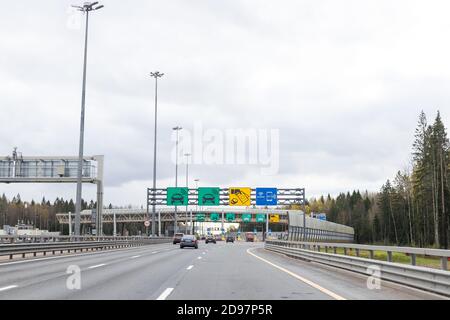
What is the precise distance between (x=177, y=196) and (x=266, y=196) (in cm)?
1200

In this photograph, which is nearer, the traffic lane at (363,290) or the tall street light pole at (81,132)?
the traffic lane at (363,290)

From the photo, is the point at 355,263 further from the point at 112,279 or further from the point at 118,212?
the point at 118,212

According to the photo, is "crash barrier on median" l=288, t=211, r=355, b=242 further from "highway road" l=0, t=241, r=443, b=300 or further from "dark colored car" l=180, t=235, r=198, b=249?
"highway road" l=0, t=241, r=443, b=300

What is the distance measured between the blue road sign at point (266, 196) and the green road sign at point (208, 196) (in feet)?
18.1

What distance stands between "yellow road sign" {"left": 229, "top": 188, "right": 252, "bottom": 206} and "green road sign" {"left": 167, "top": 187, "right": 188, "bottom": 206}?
6.70 m

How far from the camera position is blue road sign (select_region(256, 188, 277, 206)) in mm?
60594

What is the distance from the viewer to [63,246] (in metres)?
35.7

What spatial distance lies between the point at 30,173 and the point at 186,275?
45140mm

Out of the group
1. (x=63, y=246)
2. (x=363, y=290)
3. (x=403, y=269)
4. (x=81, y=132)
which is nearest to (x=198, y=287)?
(x=363, y=290)

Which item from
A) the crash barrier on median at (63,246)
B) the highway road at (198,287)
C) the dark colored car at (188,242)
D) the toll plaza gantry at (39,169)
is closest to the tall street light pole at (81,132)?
the crash barrier on median at (63,246)

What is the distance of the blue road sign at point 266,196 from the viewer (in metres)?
60.6

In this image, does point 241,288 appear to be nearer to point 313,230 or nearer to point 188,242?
point 188,242

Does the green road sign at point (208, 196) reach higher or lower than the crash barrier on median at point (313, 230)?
higher

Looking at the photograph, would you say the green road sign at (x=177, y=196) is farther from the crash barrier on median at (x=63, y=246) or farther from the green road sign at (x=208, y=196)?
the crash barrier on median at (x=63, y=246)
